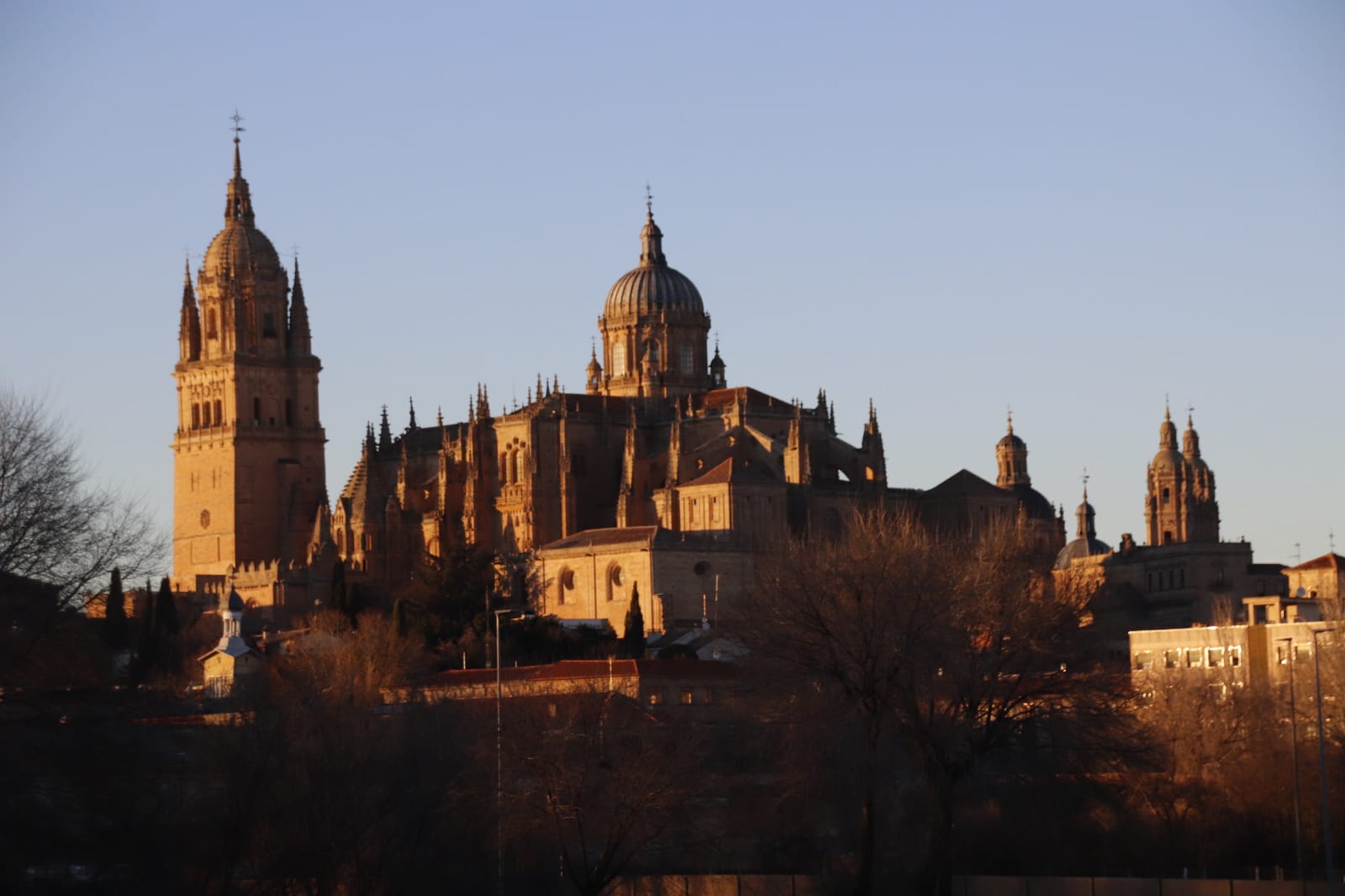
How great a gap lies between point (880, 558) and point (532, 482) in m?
55.7

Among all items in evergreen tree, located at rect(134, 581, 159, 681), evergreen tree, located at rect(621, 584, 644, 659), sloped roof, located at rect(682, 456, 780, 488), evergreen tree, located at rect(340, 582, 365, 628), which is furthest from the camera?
sloped roof, located at rect(682, 456, 780, 488)

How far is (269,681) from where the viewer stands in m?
84.9

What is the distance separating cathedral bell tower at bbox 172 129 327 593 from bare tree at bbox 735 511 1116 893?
67481 mm

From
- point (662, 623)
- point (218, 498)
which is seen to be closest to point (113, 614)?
point (662, 623)

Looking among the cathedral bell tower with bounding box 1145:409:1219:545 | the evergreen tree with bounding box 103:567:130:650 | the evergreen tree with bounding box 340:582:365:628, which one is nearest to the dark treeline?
the evergreen tree with bounding box 103:567:130:650

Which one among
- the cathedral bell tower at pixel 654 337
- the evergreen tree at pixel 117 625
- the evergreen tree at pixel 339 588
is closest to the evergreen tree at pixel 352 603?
the evergreen tree at pixel 339 588

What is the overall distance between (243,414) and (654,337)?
1855 centimetres

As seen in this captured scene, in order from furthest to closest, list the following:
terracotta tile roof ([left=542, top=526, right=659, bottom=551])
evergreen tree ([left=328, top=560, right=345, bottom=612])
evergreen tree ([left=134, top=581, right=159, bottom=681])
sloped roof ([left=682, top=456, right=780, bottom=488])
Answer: sloped roof ([left=682, top=456, right=780, bottom=488]) < evergreen tree ([left=328, top=560, right=345, bottom=612]) < terracotta tile roof ([left=542, top=526, right=659, bottom=551]) < evergreen tree ([left=134, top=581, right=159, bottom=681])

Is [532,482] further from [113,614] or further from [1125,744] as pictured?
[1125,744]

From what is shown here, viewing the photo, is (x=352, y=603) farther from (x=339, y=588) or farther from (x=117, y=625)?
(x=117, y=625)

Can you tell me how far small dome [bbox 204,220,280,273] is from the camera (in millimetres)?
134500

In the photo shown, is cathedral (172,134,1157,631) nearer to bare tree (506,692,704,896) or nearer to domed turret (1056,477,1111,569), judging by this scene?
domed turret (1056,477,1111,569)

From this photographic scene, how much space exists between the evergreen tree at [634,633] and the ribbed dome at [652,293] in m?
29.8

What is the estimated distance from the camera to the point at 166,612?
4375 inches
